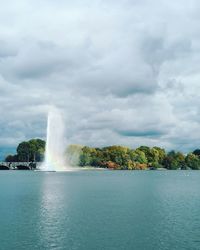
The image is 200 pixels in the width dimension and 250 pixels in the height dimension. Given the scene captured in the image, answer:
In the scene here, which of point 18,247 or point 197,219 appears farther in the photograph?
point 197,219

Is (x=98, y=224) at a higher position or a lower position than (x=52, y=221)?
lower

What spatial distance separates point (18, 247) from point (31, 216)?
15004 millimetres

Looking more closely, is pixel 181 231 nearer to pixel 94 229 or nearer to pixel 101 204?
A: pixel 94 229

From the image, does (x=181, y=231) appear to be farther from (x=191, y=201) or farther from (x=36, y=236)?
(x=191, y=201)

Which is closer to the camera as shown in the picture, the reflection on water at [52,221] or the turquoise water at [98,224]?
the turquoise water at [98,224]

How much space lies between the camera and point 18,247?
120 ft

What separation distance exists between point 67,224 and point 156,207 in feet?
64.2

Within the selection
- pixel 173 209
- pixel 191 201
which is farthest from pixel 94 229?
pixel 191 201

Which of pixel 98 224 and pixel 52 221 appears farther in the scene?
pixel 52 221

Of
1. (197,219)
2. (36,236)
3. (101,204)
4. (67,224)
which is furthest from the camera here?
(101,204)

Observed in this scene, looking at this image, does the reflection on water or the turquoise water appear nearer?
the turquoise water

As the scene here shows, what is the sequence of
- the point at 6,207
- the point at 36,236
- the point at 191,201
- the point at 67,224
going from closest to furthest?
the point at 36,236 < the point at 67,224 < the point at 6,207 < the point at 191,201

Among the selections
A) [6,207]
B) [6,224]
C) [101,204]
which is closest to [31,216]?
[6,224]

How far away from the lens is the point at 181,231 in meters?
43.2
